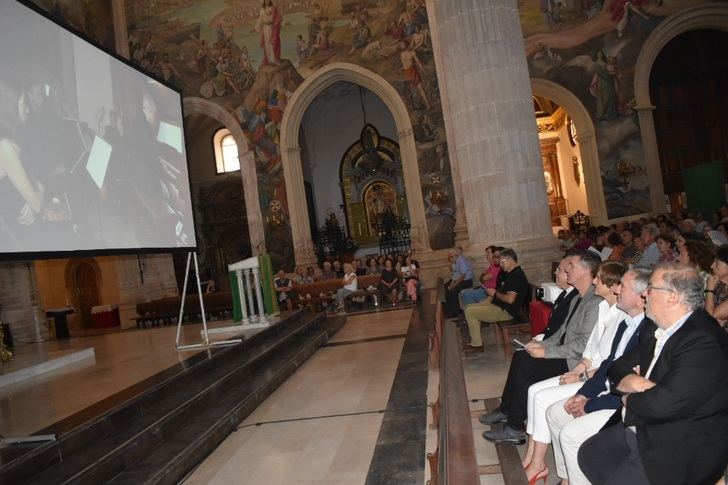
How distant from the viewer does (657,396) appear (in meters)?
2.40

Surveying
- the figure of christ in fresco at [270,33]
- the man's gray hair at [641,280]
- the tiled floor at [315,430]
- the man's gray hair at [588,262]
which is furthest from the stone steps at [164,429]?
the figure of christ in fresco at [270,33]

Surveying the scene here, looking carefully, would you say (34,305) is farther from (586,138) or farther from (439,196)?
(586,138)

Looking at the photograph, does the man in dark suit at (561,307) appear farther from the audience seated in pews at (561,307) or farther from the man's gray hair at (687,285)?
the man's gray hair at (687,285)

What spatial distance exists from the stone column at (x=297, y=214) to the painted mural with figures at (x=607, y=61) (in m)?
7.29

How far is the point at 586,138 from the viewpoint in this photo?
56.2 feet

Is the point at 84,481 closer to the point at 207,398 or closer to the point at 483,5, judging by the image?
the point at 207,398

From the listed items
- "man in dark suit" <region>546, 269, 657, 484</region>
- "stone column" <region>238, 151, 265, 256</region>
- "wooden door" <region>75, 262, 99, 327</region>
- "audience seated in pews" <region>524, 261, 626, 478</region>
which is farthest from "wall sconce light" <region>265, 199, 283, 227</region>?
"man in dark suit" <region>546, 269, 657, 484</region>

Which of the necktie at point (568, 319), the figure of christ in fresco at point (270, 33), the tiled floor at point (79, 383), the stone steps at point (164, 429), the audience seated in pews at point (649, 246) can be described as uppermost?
the figure of christ in fresco at point (270, 33)

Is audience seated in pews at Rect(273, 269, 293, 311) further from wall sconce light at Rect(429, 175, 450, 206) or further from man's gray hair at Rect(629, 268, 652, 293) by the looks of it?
man's gray hair at Rect(629, 268, 652, 293)

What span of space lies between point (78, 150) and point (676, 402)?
19.0 feet

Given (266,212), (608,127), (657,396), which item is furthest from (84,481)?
(608,127)

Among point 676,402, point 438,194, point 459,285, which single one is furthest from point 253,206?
point 676,402

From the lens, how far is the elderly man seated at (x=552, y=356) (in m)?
3.92

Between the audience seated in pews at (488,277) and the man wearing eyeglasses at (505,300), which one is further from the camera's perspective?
the audience seated in pews at (488,277)
